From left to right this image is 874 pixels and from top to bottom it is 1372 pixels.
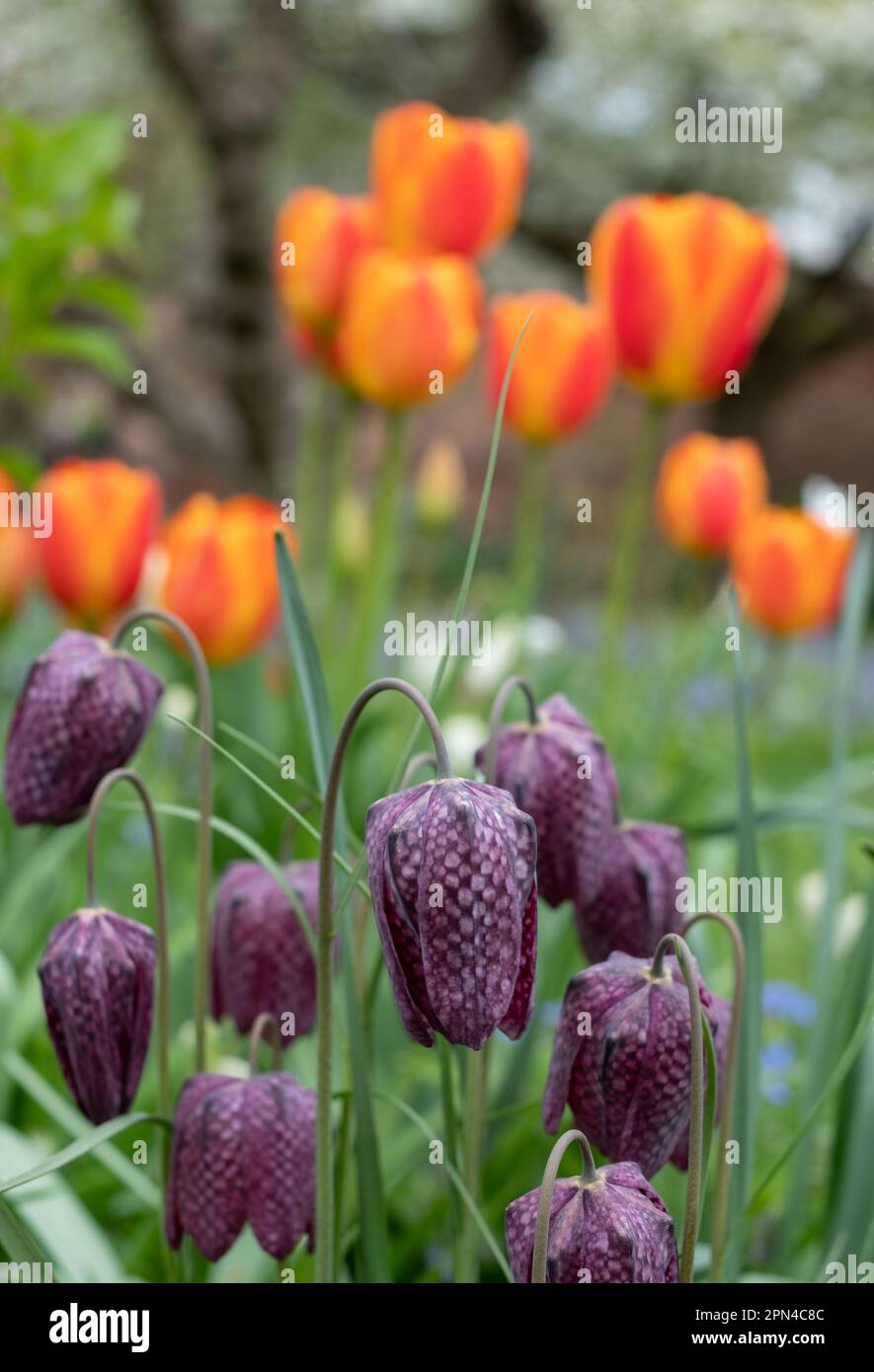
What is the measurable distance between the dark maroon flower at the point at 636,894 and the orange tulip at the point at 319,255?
1.09m

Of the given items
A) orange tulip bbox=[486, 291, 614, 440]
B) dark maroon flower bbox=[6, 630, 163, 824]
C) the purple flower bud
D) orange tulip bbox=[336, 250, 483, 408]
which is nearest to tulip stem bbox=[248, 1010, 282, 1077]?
the purple flower bud

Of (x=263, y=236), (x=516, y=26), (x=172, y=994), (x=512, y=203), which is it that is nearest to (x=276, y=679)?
(x=512, y=203)

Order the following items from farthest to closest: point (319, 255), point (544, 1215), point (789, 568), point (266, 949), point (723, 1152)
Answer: point (789, 568) < point (319, 255) < point (266, 949) < point (723, 1152) < point (544, 1215)

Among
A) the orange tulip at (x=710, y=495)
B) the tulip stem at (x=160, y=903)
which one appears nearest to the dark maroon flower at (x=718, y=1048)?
the tulip stem at (x=160, y=903)

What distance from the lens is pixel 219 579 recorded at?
1.44 meters

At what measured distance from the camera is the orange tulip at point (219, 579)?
145 centimetres

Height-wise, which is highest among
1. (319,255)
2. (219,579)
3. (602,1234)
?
(319,255)

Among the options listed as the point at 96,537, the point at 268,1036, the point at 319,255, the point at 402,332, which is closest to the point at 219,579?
the point at 96,537

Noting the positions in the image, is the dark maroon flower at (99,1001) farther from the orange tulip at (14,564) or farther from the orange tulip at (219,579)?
the orange tulip at (14,564)

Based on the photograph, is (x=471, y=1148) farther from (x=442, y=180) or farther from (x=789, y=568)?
(x=789, y=568)

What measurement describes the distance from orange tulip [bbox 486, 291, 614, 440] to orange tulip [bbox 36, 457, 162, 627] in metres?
0.43

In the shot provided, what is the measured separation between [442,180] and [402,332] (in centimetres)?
19

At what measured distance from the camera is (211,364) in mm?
6629

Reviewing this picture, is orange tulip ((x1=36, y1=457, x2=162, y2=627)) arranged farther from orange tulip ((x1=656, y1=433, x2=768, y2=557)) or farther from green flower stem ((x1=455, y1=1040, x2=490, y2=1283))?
green flower stem ((x1=455, y1=1040, x2=490, y2=1283))
